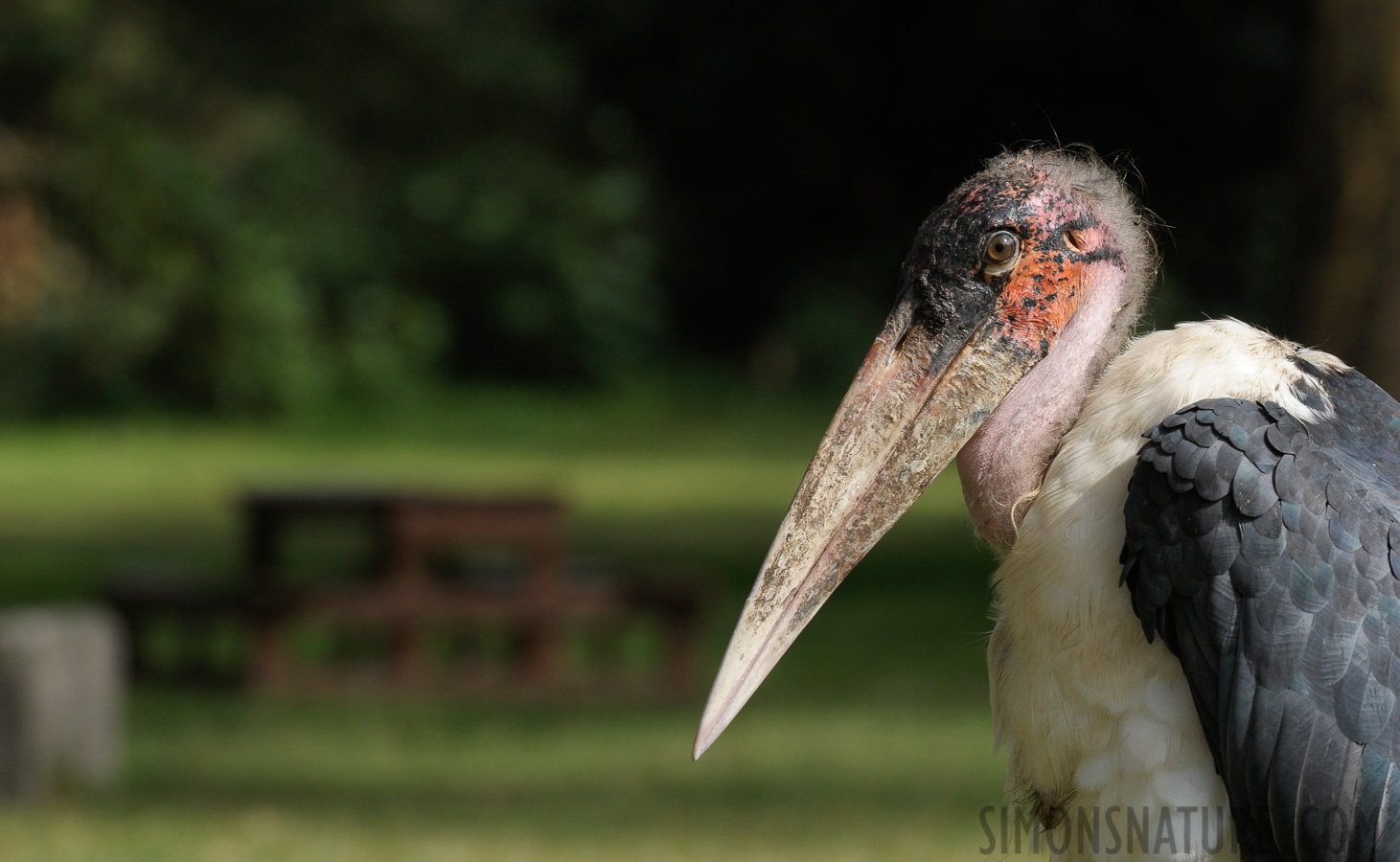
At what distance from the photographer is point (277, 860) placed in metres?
5.72

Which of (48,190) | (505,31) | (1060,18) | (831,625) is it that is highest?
(505,31)

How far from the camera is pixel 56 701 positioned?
6.49m

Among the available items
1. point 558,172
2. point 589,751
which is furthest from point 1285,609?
point 558,172

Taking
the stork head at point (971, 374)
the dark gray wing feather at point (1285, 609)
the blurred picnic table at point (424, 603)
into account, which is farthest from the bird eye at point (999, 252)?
the blurred picnic table at point (424, 603)

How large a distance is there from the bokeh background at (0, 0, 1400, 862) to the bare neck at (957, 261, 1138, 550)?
1.62ft

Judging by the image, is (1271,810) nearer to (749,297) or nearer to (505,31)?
(749,297)

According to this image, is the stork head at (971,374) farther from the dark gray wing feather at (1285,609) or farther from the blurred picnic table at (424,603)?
the blurred picnic table at (424,603)

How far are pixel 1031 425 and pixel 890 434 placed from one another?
0.22 meters

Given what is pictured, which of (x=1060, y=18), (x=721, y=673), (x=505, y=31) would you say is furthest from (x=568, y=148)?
(x=721, y=673)

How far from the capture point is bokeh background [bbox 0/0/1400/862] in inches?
271

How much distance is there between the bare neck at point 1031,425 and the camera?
2.81m

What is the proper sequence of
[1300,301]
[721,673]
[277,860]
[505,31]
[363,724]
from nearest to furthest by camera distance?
[721,673] → [277,860] → [1300,301] → [363,724] → [505,31]

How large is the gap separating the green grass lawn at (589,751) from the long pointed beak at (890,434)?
3.33m

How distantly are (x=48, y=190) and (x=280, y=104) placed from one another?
4665 millimetres
